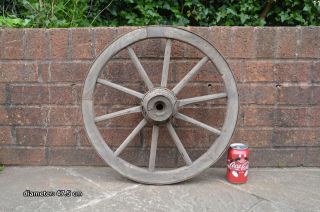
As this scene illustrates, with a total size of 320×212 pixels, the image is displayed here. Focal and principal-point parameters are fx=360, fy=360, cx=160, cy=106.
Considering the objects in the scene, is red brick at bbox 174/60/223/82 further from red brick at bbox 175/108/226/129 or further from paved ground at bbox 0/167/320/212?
paved ground at bbox 0/167/320/212

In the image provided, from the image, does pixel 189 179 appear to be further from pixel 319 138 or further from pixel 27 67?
pixel 27 67

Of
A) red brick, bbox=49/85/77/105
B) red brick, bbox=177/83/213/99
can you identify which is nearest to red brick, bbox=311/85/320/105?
red brick, bbox=177/83/213/99

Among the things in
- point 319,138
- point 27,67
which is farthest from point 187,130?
point 27,67

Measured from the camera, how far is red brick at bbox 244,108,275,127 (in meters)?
2.83

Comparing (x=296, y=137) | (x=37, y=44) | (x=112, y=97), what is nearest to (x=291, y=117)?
(x=296, y=137)

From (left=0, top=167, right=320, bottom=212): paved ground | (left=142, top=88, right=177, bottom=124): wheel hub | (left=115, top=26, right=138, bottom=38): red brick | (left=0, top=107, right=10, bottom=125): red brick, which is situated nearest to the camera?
(left=0, top=167, right=320, bottom=212): paved ground

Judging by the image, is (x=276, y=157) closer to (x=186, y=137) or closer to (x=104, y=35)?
(x=186, y=137)

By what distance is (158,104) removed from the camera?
2.49 meters

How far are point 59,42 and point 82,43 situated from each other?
177 millimetres

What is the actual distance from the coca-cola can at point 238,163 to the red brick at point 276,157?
12.9 inches

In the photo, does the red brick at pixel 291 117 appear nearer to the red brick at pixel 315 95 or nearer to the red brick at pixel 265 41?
the red brick at pixel 315 95

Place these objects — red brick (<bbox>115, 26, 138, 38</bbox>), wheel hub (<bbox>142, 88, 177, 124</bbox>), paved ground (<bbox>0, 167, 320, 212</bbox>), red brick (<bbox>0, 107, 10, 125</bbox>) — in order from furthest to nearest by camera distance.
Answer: red brick (<bbox>0, 107, 10, 125</bbox>), red brick (<bbox>115, 26, 138, 38</bbox>), wheel hub (<bbox>142, 88, 177, 124</bbox>), paved ground (<bbox>0, 167, 320, 212</bbox>)

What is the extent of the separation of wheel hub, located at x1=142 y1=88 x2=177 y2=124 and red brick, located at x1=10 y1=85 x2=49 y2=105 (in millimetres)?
864

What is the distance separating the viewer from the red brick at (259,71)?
9.11 ft
